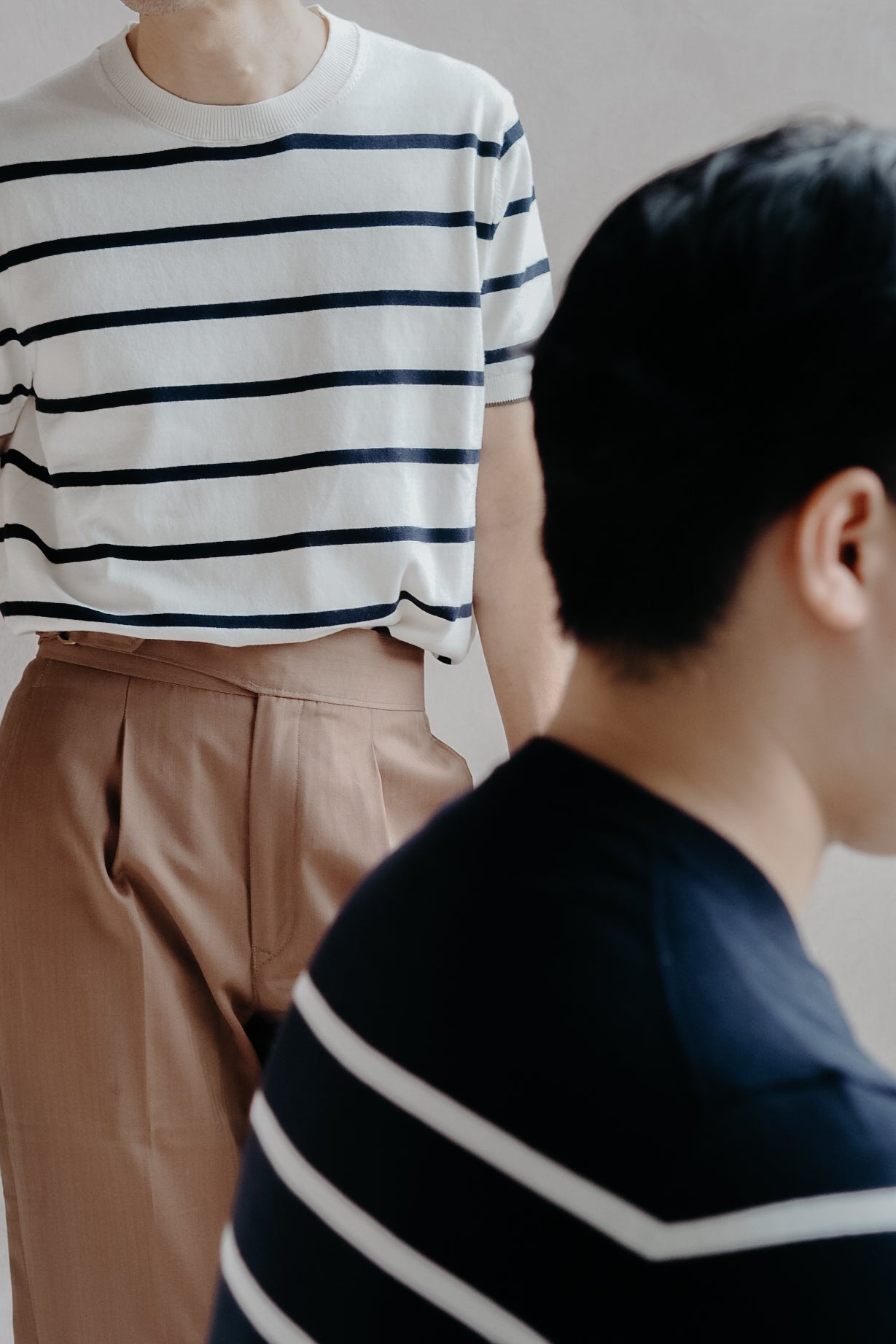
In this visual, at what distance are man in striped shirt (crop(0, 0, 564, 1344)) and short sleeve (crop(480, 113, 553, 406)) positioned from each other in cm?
3

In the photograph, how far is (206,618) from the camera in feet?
3.14

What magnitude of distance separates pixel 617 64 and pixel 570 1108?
1469 millimetres

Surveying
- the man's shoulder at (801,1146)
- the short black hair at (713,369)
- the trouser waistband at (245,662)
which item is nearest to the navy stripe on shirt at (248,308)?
the trouser waistband at (245,662)

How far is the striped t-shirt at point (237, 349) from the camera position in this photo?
0.97 meters

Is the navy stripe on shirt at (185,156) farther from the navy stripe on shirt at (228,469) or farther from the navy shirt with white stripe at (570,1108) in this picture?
the navy shirt with white stripe at (570,1108)

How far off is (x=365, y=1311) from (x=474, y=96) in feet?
2.76

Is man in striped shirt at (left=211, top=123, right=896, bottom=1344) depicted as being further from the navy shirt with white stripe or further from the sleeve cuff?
the sleeve cuff

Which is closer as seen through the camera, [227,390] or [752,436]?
[752,436]

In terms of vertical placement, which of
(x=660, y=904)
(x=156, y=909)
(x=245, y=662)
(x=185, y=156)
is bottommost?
(x=156, y=909)

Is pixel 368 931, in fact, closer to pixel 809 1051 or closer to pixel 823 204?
pixel 809 1051

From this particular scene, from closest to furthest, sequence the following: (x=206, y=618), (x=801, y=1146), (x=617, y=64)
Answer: (x=801, y=1146) < (x=206, y=618) < (x=617, y=64)

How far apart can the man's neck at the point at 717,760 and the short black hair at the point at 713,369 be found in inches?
0.6

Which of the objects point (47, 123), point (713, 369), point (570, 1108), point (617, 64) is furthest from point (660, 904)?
point (617, 64)

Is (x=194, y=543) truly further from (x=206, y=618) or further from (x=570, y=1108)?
(x=570, y=1108)
